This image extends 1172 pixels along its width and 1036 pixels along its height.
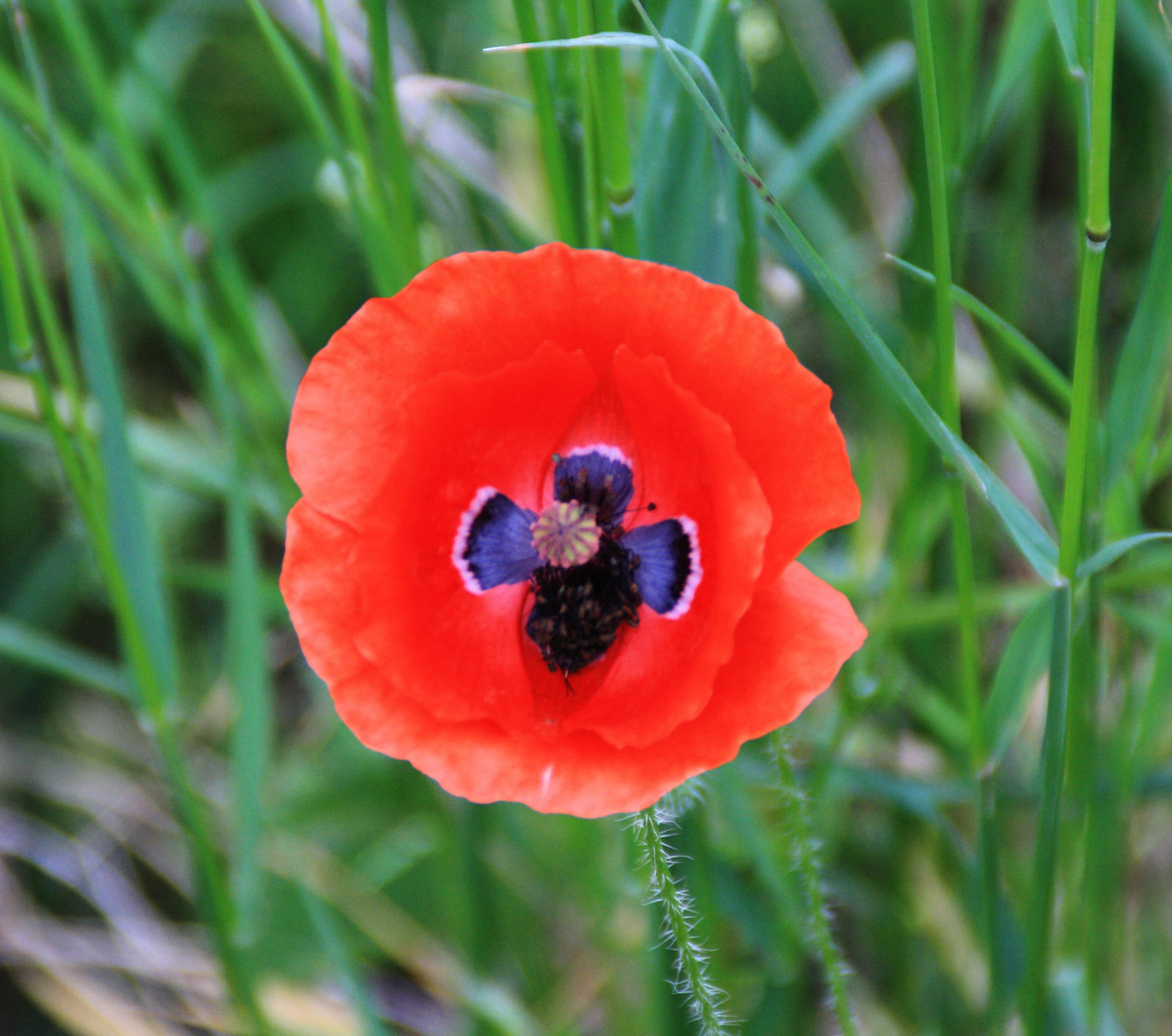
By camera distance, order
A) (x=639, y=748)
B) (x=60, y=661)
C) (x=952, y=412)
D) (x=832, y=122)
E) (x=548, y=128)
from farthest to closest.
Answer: (x=832, y=122)
(x=60, y=661)
(x=548, y=128)
(x=952, y=412)
(x=639, y=748)

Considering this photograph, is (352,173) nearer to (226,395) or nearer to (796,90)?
(226,395)

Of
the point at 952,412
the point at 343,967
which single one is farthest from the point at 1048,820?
the point at 343,967

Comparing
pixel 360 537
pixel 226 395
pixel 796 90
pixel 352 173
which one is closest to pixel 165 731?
pixel 226 395

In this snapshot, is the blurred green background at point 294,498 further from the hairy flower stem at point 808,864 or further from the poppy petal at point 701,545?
the poppy petal at point 701,545

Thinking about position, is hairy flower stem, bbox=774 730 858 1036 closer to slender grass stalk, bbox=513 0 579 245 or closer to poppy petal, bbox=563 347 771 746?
poppy petal, bbox=563 347 771 746

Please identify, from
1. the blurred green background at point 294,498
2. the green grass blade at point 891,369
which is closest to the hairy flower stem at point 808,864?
the blurred green background at point 294,498

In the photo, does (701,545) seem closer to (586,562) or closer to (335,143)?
(586,562)
